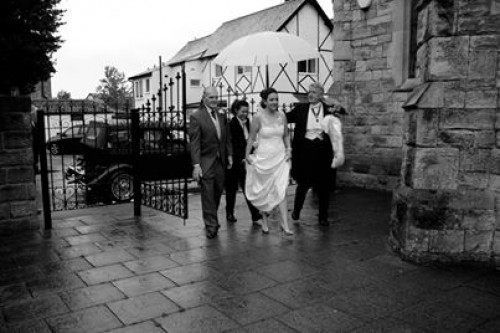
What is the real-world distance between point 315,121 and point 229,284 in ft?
10.1

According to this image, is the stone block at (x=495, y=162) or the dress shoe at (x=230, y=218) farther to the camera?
the dress shoe at (x=230, y=218)

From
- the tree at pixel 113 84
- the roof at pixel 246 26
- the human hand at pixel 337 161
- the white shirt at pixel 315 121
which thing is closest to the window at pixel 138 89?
the roof at pixel 246 26

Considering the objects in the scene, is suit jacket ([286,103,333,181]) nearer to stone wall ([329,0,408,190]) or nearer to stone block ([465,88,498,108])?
stone block ([465,88,498,108])

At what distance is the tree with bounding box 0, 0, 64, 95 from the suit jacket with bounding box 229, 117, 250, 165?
11.5ft

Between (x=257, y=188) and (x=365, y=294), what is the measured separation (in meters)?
2.52

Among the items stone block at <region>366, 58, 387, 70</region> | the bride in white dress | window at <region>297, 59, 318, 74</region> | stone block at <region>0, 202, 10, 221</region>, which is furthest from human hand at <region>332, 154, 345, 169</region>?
window at <region>297, 59, 318, 74</region>

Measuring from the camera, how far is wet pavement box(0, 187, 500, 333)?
11.5 ft

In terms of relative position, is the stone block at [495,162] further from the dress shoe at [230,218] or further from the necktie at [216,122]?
the dress shoe at [230,218]

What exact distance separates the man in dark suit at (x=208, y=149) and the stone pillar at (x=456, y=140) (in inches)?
94.0

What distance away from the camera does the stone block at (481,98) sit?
4668 millimetres

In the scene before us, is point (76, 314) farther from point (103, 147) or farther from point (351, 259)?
point (103, 147)

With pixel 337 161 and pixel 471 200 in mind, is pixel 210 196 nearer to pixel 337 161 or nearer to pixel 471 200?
pixel 337 161

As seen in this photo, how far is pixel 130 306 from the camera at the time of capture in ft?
12.4

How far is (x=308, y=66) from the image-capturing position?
94.6 ft
